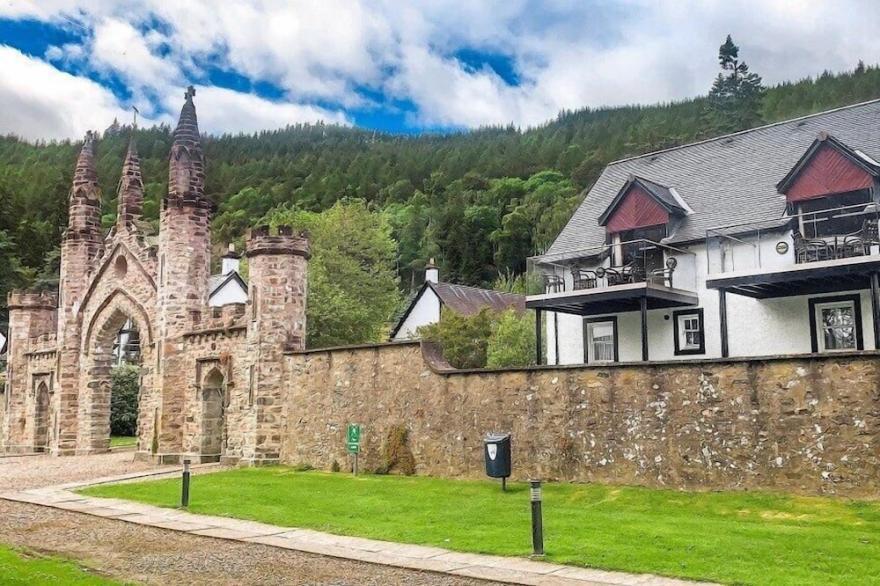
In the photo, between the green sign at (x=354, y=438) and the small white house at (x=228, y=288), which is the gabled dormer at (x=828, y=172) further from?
the small white house at (x=228, y=288)

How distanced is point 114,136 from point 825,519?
141 metres

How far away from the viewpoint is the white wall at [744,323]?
23172 millimetres

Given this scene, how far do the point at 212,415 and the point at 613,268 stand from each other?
13.7 metres

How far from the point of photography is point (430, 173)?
382 ft

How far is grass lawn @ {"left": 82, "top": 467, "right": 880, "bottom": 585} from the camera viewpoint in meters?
9.98

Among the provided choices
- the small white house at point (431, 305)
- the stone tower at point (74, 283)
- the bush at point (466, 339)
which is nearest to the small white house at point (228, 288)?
the small white house at point (431, 305)

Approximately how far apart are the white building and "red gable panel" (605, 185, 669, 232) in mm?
33

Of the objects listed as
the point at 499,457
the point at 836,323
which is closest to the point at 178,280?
the point at 499,457

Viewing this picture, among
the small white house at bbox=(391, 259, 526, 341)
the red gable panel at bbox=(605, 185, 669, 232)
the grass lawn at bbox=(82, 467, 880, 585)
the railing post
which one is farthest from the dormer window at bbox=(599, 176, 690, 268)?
the small white house at bbox=(391, 259, 526, 341)

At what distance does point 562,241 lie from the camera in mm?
29094

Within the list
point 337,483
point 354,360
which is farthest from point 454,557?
point 354,360

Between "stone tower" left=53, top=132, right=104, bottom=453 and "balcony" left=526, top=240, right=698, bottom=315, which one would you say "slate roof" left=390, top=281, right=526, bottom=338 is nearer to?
"balcony" left=526, top=240, right=698, bottom=315

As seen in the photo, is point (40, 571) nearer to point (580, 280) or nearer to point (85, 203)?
point (580, 280)

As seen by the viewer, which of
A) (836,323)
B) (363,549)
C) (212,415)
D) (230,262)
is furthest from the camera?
(230,262)
